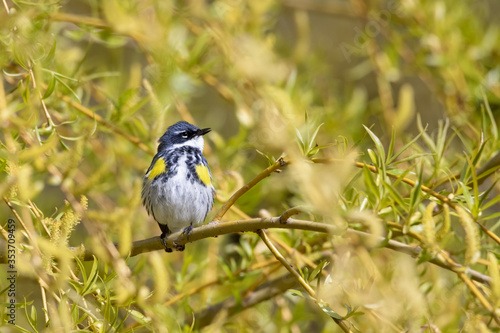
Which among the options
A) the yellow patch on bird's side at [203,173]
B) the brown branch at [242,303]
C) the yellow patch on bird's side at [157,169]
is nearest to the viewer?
the brown branch at [242,303]

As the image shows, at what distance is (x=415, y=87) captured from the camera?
4594 mm

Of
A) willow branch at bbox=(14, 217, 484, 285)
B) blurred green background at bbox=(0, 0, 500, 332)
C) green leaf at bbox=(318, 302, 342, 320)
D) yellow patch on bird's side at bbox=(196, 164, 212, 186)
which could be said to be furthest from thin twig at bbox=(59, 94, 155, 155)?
green leaf at bbox=(318, 302, 342, 320)

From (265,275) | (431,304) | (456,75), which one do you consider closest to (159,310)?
(265,275)

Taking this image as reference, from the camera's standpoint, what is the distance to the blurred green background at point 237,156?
5.27ft

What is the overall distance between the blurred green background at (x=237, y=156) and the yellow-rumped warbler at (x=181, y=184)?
0.10 m

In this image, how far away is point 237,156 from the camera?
2777 millimetres

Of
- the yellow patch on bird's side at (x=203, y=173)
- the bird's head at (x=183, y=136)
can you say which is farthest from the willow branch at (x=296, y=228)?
the bird's head at (x=183, y=136)

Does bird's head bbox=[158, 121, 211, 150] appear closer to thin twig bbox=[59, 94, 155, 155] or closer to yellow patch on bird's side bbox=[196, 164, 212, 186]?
yellow patch on bird's side bbox=[196, 164, 212, 186]

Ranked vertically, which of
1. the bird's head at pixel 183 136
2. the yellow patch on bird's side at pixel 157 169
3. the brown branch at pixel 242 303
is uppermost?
the bird's head at pixel 183 136

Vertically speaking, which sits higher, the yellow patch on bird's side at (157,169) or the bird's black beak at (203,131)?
the bird's black beak at (203,131)

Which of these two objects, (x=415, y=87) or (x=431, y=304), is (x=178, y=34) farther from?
(x=415, y=87)

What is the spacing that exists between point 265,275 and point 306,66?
1555mm

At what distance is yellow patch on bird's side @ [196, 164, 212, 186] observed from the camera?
113 inches

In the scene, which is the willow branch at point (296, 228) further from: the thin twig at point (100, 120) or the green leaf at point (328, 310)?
the thin twig at point (100, 120)
